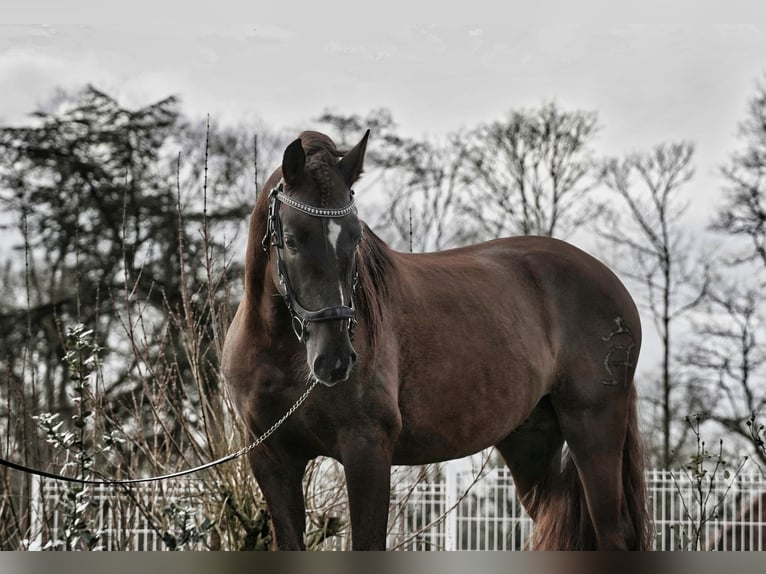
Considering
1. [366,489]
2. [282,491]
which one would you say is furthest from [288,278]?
[282,491]

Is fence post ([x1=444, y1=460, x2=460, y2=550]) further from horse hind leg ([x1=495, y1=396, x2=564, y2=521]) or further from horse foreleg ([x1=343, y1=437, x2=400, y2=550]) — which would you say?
horse foreleg ([x1=343, y1=437, x2=400, y2=550])

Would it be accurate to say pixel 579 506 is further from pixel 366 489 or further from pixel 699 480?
pixel 366 489

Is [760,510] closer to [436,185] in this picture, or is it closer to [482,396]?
[436,185]

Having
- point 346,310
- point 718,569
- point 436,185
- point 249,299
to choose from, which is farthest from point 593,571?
point 436,185

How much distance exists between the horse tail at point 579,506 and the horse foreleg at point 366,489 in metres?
1.43

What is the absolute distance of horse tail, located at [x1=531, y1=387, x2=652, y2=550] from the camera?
13.1ft

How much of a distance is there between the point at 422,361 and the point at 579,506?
136cm

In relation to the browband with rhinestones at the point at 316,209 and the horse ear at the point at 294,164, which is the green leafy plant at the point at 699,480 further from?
the horse ear at the point at 294,164

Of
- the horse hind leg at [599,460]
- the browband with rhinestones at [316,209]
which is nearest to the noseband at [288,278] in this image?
the browband with rhinestones at [316,209]

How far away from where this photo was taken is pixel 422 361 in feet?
A: 10.5

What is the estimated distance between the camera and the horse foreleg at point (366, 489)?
109 inches

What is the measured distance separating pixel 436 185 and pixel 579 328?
9.00m

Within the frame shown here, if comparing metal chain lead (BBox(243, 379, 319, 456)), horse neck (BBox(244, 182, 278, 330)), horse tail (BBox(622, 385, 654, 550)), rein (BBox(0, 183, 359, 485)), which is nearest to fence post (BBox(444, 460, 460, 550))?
horse tail (BBox(622, 385, 654, 550))

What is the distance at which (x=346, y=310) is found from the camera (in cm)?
254
